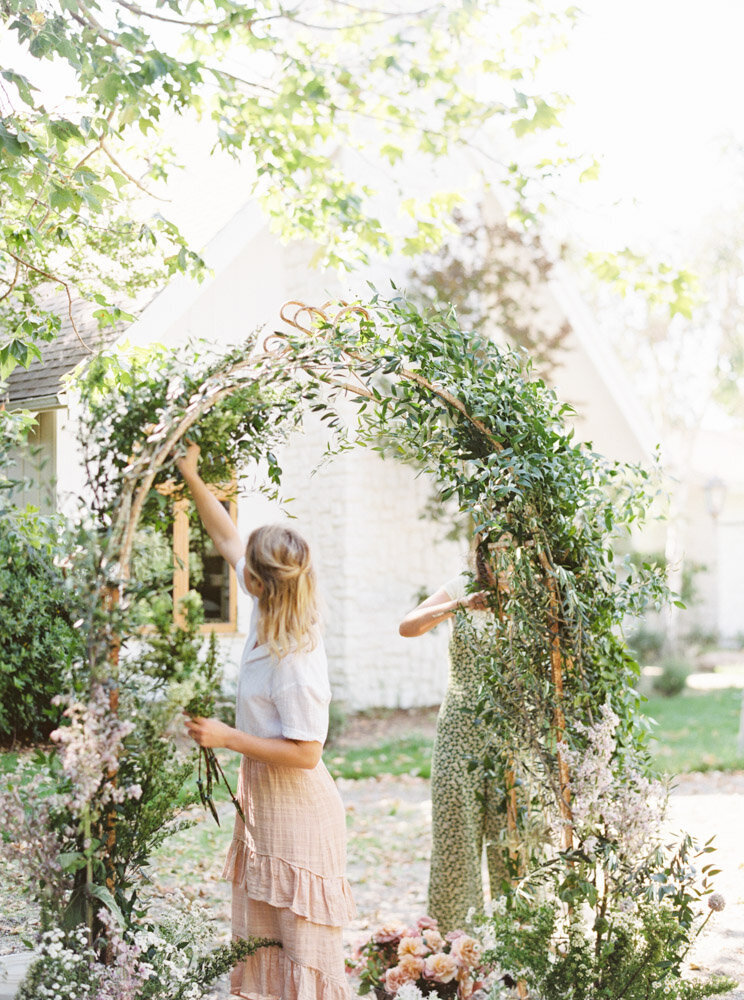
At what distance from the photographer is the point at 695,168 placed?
2336 centimetres

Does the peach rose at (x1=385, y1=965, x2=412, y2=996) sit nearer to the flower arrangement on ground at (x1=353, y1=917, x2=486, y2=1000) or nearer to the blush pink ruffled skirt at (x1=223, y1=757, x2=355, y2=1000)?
the flower arrangement on ground at (x1=353, y1=917, x2=486, y2=1000)

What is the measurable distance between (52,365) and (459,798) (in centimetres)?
338

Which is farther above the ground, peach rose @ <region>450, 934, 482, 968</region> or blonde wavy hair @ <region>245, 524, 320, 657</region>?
blonde wavy hair @ <region>245, 524, 320, 657</region>

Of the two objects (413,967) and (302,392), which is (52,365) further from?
(413,967)

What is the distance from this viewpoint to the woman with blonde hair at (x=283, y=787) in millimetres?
2941

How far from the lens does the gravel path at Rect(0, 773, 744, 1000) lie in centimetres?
476

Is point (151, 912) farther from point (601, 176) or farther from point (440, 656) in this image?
point (440, 656)

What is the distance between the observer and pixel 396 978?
12.0 feet

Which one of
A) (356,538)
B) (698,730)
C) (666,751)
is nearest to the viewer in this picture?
(666,751)

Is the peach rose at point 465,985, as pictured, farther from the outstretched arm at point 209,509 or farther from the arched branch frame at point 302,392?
the outstretched arm at point 209,509

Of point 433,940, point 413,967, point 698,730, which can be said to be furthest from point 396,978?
point 698,730

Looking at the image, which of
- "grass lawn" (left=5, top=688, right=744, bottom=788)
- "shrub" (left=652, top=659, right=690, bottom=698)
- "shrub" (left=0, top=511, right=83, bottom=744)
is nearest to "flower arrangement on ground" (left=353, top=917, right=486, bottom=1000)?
"shrub" (left=0, top=511, right=83, bottom=744)

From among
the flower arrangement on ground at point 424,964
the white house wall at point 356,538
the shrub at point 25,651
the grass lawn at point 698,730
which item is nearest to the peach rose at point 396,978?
the flower arrangement on ground at point 424,964

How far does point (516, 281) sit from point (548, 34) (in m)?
4.15
